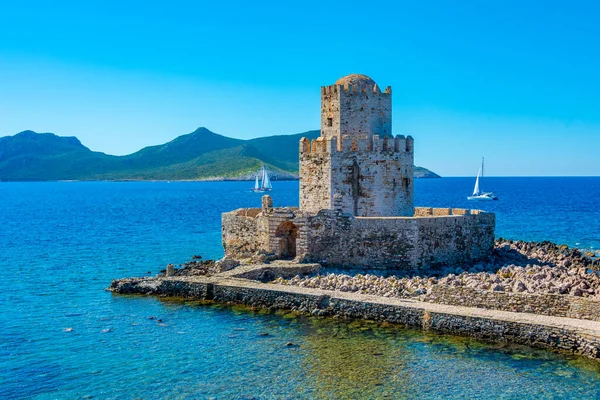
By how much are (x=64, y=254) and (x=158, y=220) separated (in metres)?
24.1

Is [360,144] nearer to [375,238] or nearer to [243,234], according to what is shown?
[375,238]

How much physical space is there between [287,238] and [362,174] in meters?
4.12

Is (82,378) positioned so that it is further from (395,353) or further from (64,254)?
(64,254)

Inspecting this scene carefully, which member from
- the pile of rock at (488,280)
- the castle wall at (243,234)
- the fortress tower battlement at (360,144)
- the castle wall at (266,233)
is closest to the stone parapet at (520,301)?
the pile of rock at (488,280)

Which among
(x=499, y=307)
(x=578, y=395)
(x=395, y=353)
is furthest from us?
(x=499, y=307)

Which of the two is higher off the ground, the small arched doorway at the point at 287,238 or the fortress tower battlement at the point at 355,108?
the fortress tower battlement at the point at 355,108

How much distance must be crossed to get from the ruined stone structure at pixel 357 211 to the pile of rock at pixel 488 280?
1.04m

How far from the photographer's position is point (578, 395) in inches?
525

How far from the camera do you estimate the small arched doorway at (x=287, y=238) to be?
25344 millimetres

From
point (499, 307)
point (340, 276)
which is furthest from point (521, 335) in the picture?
point (340, 276)

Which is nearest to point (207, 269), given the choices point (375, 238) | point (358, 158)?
point (375, 238)

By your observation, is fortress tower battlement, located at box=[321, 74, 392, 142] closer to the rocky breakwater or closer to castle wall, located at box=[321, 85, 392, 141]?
castle wall, located at box=[321, 85, 392, 141]

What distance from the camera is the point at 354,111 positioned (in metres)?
25.9

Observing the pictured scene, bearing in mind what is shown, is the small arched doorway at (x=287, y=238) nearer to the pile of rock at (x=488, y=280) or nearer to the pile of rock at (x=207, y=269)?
the pile of rock at (x=207, y=269)
